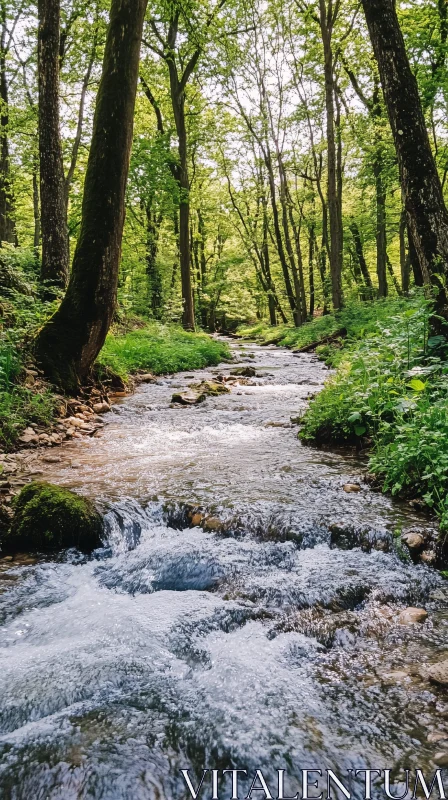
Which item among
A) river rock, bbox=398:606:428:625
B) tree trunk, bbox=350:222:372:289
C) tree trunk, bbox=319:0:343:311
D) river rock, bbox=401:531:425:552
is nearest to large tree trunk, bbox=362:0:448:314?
river rock, bbox=401:531:425:552

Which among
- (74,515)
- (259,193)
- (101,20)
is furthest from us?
(259,193)

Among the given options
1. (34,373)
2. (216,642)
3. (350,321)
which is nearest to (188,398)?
(34,373)

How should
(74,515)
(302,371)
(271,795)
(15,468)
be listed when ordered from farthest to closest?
(302,371)
(15,468)
(74,515)
(271,795)

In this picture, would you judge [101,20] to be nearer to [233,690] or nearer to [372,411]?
[372,411]

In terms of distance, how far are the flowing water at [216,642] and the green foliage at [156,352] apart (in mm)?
6040

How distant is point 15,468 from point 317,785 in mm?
4148

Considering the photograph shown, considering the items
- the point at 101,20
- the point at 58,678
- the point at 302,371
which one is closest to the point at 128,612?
the point at 58,678

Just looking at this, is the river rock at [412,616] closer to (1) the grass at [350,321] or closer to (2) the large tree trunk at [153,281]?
(1) the grass at [350,321]

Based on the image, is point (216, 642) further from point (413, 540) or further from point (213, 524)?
point (413, 540)

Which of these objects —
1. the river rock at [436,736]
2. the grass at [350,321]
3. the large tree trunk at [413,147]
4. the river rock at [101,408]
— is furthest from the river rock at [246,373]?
the river rock at [436,736]

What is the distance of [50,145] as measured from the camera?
9.49 meters

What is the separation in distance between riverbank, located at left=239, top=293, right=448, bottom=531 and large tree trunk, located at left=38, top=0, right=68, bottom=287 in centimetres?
636

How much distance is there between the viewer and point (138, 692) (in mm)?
2346

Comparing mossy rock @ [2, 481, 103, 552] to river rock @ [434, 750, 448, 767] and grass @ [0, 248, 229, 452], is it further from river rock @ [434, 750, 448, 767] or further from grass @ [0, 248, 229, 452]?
river rock @ [434, 750, 448, 767]
